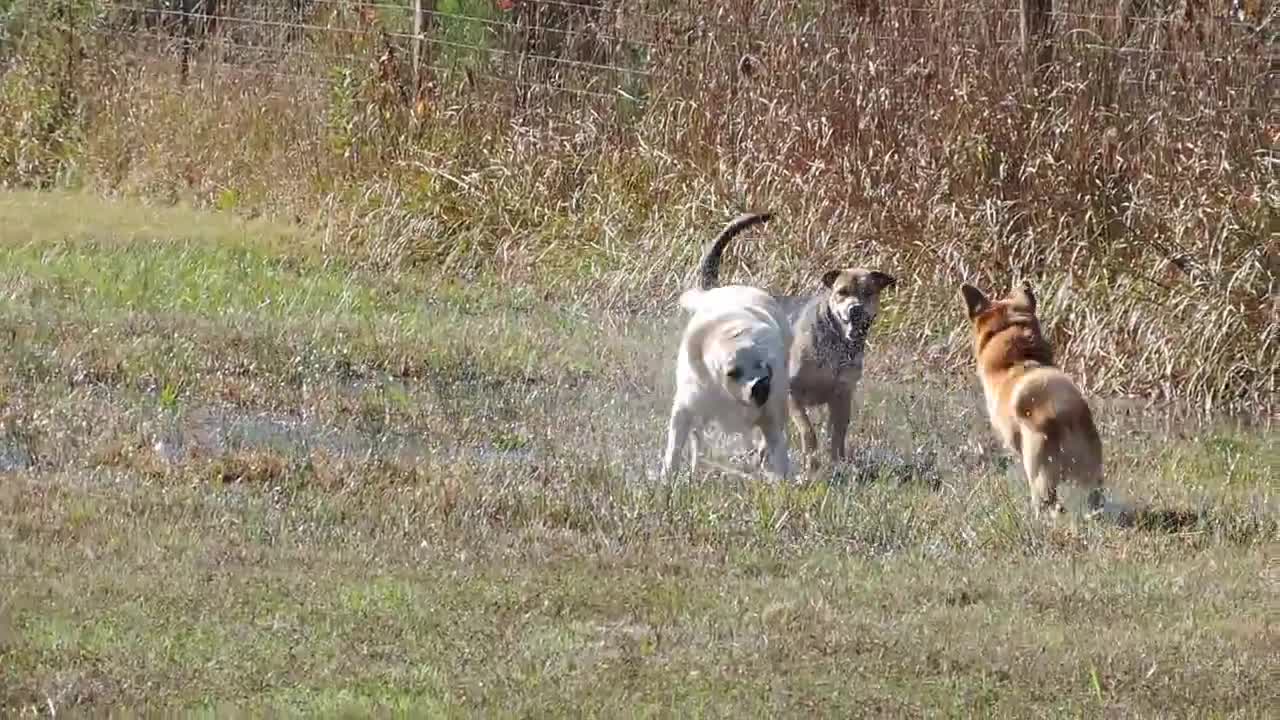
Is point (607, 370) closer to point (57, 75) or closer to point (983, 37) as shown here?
point (983, 37)

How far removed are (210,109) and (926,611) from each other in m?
12.7

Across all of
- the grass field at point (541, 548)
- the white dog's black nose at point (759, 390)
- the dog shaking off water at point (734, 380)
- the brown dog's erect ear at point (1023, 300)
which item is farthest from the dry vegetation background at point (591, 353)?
the brown dog's erect ear at point (1023, 300)

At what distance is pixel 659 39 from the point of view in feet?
47.7

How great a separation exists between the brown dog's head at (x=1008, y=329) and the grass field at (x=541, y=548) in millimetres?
480

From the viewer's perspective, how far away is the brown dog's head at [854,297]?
380 inches

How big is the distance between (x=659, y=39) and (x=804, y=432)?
5.37 metres

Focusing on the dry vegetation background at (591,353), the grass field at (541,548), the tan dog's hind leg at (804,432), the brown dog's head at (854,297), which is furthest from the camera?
the brown dog's head at (854,297)

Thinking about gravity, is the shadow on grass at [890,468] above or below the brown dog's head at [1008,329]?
below

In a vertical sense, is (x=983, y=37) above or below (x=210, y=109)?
above

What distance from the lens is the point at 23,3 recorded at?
20.5 metres

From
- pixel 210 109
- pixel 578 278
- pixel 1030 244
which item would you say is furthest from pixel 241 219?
pixel 1030 244

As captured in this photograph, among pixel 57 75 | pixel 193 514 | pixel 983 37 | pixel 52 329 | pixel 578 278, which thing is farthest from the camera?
pixel 57 75

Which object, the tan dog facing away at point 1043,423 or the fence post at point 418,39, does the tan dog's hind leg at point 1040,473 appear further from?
the fence post at point 418,39

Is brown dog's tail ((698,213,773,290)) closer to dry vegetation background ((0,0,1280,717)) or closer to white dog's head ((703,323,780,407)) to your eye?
dry vegetation background ((0,0,1280,717))
